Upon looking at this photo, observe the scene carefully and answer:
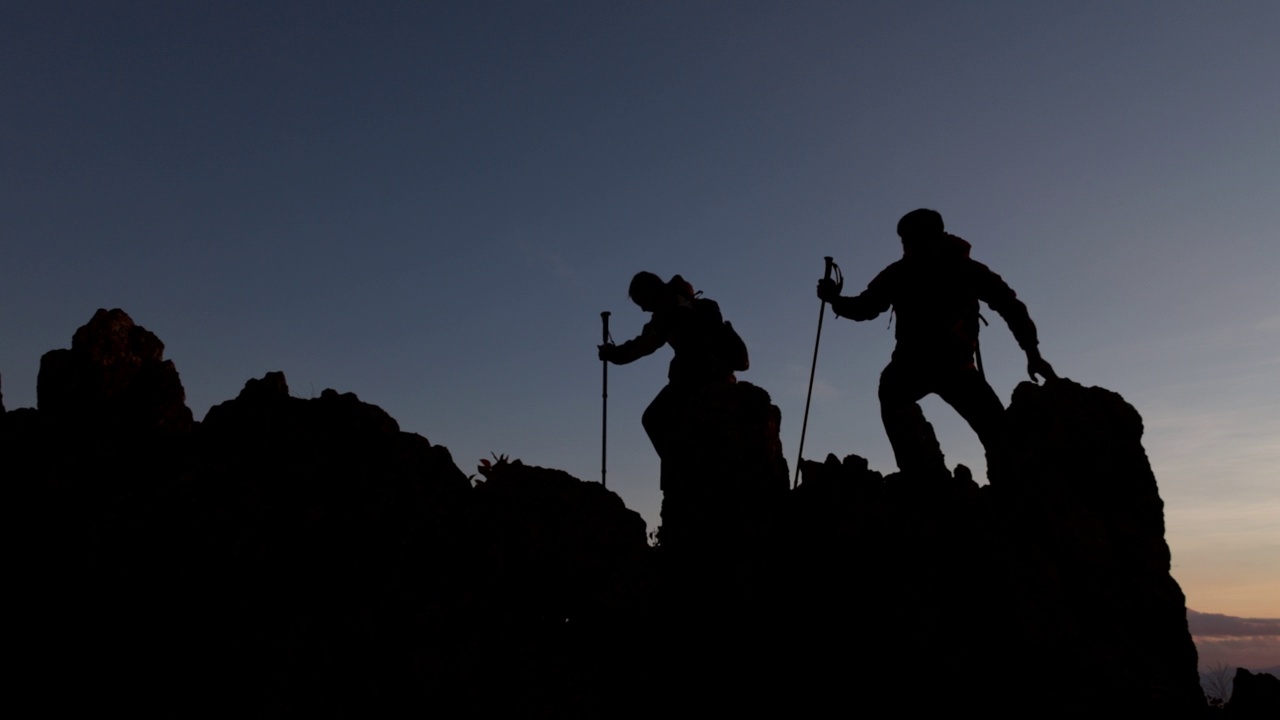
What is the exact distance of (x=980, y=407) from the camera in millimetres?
7906

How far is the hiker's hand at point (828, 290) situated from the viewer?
9.05 m

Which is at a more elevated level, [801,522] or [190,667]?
[801,522]

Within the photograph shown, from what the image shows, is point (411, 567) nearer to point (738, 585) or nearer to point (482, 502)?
point (482, 502)

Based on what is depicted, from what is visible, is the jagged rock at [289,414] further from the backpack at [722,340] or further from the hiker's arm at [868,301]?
the hiker's arm at [868,301]

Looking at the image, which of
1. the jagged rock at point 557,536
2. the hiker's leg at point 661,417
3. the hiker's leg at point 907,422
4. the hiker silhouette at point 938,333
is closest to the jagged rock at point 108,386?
the jagged rock at point 557,536

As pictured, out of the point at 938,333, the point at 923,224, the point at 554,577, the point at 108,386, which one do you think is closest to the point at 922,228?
the point at 923,224

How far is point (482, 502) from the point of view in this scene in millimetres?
7223

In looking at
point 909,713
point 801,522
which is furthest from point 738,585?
point 909,713

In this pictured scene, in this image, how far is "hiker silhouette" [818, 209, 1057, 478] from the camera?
787 cm

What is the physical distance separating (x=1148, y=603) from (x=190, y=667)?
6.76 m

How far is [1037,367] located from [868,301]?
1.59 meters

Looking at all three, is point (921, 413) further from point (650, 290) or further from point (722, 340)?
point (650, 290)

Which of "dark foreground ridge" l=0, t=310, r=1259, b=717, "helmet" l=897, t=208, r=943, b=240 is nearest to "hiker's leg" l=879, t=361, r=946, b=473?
"dark foreground ridge" l=0, t=310, r=1259, b=717

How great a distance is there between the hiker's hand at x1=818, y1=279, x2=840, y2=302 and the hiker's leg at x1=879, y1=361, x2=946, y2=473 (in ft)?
3.45
